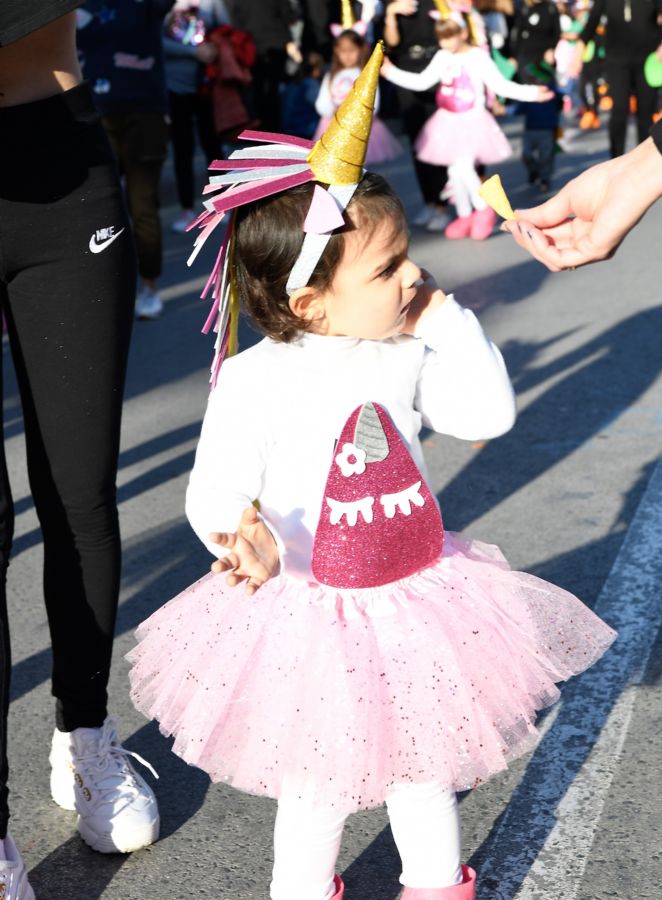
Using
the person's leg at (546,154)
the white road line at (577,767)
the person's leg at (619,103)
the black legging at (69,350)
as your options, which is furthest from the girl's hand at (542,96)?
the black legging at (69,350)

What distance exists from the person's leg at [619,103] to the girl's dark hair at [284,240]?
1009cm

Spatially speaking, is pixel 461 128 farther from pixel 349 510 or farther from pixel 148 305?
pixel 349 510

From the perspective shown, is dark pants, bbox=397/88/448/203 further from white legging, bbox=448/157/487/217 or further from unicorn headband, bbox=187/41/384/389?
unicorn headband, bbox=187/41/384/389

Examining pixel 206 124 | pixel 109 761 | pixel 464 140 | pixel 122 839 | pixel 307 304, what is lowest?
pixel 464 140

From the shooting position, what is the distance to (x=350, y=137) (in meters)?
2.34

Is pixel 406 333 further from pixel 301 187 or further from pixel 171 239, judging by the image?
pixel 171 239

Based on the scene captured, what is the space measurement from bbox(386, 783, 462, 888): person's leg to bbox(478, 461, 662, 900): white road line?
0.67 feet

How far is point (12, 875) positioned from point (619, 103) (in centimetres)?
1069

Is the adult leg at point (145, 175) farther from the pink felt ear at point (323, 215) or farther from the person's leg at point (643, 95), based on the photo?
the person's leg at point (643, 95)

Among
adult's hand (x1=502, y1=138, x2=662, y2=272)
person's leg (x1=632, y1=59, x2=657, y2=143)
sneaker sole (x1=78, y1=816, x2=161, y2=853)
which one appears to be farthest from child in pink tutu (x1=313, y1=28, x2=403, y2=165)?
sneaker sole (x1=78, y1=816, x2=161, y2=853)

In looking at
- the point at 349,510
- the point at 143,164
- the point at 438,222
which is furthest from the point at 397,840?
the point at 438,222

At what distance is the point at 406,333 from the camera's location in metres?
2.57

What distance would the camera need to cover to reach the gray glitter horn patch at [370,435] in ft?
8.00

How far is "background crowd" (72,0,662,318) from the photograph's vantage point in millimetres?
6969
